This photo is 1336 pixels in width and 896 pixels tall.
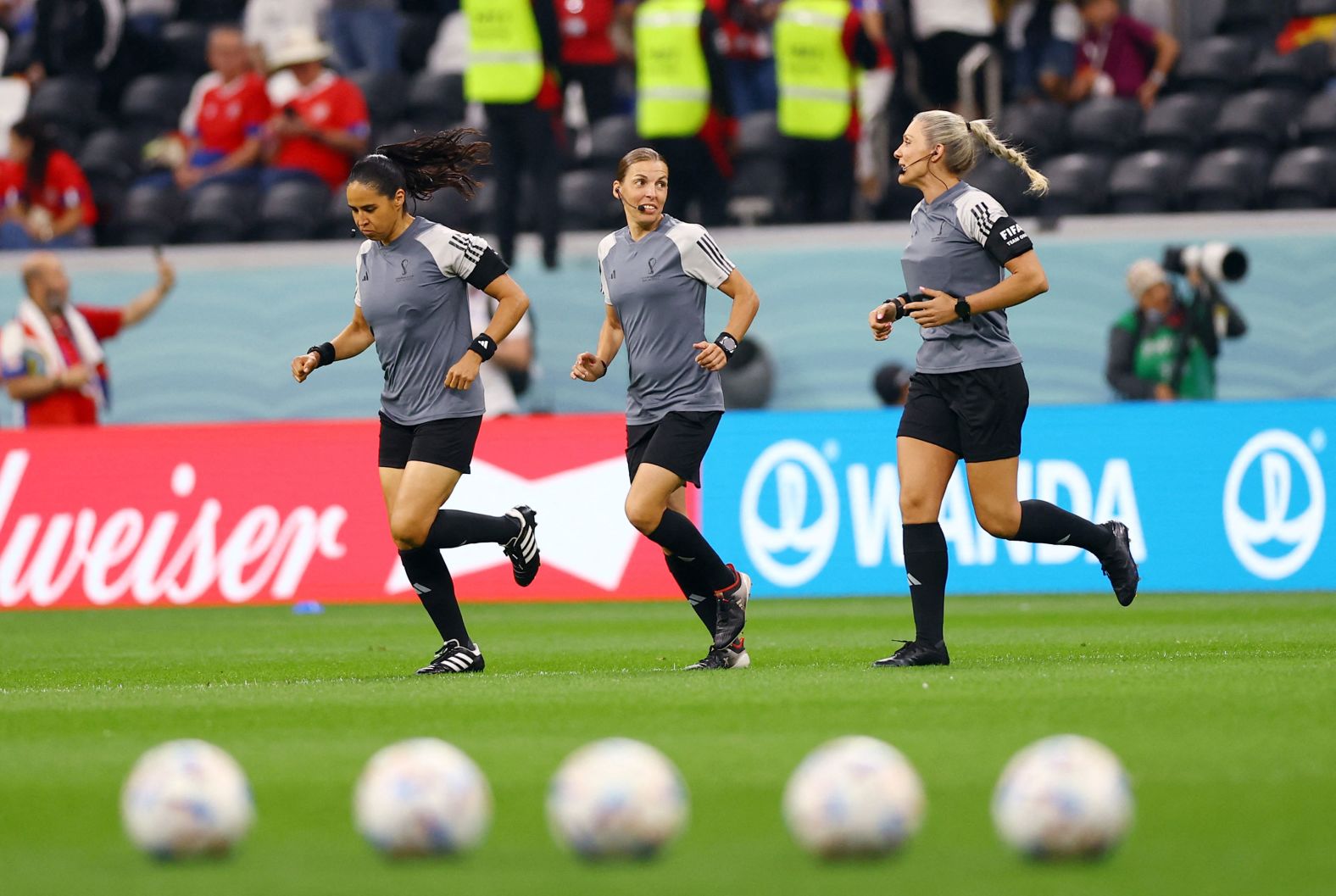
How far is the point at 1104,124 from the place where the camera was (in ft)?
59.7

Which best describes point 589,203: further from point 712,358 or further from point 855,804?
point 855,804

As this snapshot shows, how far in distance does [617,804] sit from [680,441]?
4795 millimetres

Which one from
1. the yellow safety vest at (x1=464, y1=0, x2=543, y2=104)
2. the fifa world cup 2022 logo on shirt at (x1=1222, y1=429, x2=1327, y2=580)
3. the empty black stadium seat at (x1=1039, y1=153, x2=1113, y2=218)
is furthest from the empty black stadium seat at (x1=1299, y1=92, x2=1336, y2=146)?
the yellow safety vest at (x1=464, y1=0, x2=543, y2=104)

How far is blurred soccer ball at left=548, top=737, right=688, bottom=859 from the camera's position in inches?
180

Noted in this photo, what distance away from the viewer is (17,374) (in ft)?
56.3

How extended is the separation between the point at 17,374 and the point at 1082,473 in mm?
8208

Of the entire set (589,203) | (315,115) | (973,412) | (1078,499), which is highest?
(315,115)

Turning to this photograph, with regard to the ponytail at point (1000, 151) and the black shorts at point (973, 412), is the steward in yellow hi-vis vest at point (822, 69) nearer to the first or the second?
the ponytail at point (1000, 151)

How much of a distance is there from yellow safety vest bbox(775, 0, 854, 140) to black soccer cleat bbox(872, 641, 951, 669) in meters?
8.95

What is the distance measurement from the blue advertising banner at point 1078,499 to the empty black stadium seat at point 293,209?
18.0ft

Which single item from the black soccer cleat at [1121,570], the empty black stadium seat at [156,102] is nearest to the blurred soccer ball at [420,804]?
the black soccer cleat at [1121,570]

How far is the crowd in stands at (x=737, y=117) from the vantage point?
17594mm

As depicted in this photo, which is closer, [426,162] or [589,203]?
[426,162]

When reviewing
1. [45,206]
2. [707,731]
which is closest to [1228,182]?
[45,206]
